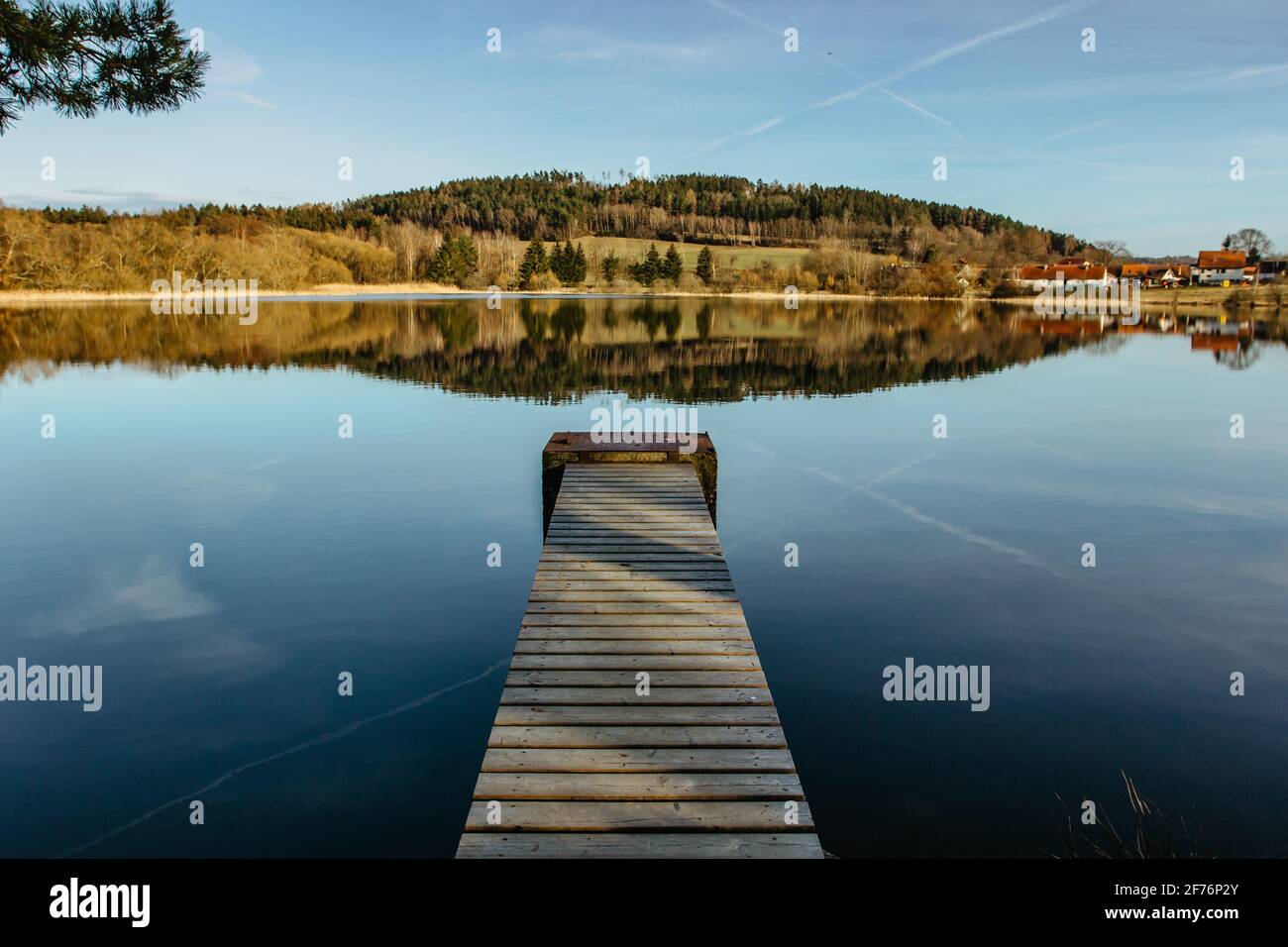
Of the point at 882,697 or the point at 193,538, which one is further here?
the point at 193,538

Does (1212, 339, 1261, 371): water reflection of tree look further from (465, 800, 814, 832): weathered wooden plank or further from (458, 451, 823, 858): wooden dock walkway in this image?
(465, 800, 814, 832): weathered wooden plank

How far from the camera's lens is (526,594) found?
35.5ft

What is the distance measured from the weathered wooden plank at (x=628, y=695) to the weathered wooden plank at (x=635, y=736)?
36cm

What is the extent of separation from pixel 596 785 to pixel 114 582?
915 cm

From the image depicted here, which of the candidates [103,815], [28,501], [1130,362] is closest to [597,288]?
[1130,362]

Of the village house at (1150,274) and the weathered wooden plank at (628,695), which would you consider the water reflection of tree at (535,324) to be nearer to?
the weathered wooden plank at (628,695)

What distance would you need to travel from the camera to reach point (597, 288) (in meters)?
138

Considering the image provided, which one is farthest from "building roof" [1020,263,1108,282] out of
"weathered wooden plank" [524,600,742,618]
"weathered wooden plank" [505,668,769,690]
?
"weathered wooden plank" [505,668,769,690]

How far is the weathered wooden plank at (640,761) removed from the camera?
502cm

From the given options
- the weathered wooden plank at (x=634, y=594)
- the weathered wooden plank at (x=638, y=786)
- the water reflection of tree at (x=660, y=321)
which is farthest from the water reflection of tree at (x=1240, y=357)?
the weathered wooden plank at (x=638, y=786)

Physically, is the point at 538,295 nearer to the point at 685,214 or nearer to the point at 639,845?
the point at 685,214

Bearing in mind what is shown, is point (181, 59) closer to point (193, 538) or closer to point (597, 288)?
point (193, 538)

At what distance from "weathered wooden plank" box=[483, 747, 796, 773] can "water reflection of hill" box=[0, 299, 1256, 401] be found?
22654 mm

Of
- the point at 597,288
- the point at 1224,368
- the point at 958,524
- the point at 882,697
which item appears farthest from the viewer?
the point at 597,288
